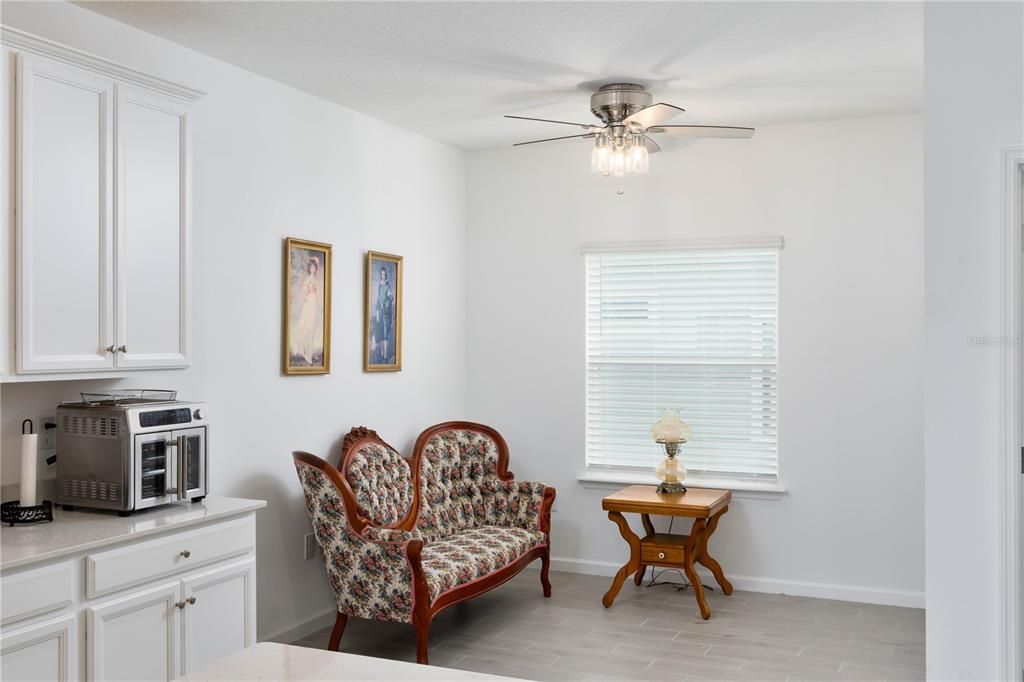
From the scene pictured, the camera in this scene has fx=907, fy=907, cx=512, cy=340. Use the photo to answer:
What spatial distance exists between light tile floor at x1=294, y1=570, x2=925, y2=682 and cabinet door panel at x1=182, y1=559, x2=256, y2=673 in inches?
40.0

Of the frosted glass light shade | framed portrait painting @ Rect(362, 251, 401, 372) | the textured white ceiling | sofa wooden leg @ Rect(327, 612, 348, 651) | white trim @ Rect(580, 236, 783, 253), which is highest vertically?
the textured white ceiling

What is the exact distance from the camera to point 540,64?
13.5 feet

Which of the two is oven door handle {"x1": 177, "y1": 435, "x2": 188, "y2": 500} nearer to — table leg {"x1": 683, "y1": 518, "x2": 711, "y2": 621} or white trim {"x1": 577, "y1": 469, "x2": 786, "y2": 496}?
table leg {"x1": 683, "y1": 518, "x2": 711, "y2": 621}

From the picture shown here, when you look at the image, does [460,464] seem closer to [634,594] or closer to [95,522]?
[634,594]

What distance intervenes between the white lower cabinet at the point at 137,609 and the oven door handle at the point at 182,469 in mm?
174

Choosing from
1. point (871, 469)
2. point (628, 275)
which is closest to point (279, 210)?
point (628, 275)

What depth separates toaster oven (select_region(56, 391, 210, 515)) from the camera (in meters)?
3.11

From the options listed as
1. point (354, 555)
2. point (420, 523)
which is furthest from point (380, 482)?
point (354, 555)

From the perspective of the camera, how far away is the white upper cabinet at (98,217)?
286cm

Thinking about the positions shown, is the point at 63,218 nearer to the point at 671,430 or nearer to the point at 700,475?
the point at 671,430

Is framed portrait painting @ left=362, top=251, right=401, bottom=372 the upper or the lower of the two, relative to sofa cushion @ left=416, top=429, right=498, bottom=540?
upper

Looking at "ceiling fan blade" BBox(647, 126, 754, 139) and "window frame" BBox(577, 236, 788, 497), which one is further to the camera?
"window frame" BBox(577, 236, 788, 497)

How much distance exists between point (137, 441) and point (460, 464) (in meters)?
2.51

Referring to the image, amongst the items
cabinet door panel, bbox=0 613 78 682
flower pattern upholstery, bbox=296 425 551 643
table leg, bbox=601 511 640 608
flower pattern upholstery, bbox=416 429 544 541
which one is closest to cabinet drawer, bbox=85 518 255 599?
cabinet door panel, bbox=0 613 78 682
